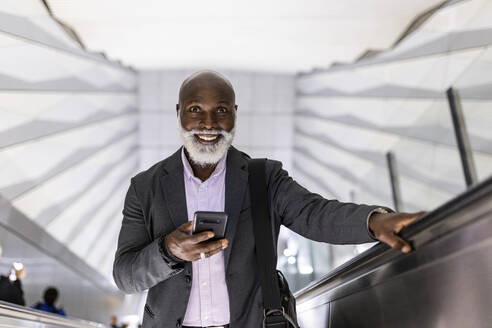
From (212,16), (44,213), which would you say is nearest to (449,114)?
(212,16)

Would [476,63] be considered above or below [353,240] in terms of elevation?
above

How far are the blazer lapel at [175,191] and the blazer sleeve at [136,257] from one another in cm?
17

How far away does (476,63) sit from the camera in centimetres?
643

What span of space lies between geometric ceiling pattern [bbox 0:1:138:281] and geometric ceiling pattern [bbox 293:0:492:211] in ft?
23.6

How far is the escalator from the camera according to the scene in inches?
62.7

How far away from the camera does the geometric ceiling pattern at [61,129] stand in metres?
11.9

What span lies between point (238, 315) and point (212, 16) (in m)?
12.4

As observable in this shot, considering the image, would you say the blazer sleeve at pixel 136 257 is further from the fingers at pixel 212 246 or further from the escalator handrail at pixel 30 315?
the escalator handrail at pixel 30 315

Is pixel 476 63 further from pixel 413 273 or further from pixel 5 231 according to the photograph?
pixel 5 231

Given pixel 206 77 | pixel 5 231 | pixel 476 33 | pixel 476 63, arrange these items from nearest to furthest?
pixel 206 77, pixel 476 63, pixel 476 33, pixel 5 231

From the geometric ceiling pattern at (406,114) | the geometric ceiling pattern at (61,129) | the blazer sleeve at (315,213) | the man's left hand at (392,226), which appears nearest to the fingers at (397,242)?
the man's left hand at (392,226)

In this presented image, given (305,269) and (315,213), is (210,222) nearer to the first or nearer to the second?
(315,213)

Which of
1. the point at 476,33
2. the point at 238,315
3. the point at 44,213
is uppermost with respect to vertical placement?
the point at 476,33

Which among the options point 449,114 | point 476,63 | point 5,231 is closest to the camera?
point 476,63
